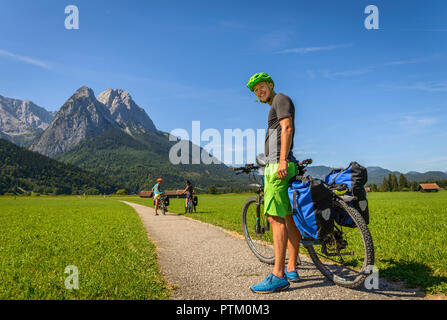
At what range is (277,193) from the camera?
3957mm

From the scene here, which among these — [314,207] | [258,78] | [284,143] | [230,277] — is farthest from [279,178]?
[230,277]

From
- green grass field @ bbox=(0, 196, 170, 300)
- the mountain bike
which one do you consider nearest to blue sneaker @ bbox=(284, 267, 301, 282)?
the mountain bike

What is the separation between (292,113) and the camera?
395 cm

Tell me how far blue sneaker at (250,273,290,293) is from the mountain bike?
2.29ft

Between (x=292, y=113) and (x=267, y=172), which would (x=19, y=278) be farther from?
(x=292, y=113)

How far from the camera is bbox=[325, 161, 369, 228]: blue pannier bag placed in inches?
151

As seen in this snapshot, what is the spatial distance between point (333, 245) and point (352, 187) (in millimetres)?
922

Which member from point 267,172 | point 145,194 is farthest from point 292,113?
point 145,194

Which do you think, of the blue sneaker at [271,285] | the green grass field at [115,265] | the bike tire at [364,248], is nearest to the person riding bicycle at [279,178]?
the blue sneaker at [271,285]

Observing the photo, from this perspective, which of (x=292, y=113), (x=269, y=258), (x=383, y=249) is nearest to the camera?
(x=292, y=113)

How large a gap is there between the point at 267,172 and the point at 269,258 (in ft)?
6.28

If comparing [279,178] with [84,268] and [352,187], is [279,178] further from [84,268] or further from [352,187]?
[84,268]

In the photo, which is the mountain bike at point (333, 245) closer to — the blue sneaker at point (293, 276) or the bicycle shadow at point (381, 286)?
the bicycle shadow at point (381, 286)

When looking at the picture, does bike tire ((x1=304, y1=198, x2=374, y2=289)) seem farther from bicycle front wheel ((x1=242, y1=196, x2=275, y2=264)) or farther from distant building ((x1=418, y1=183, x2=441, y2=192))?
distant building ((x1=418, y1=183, x2=441, y2=192))
